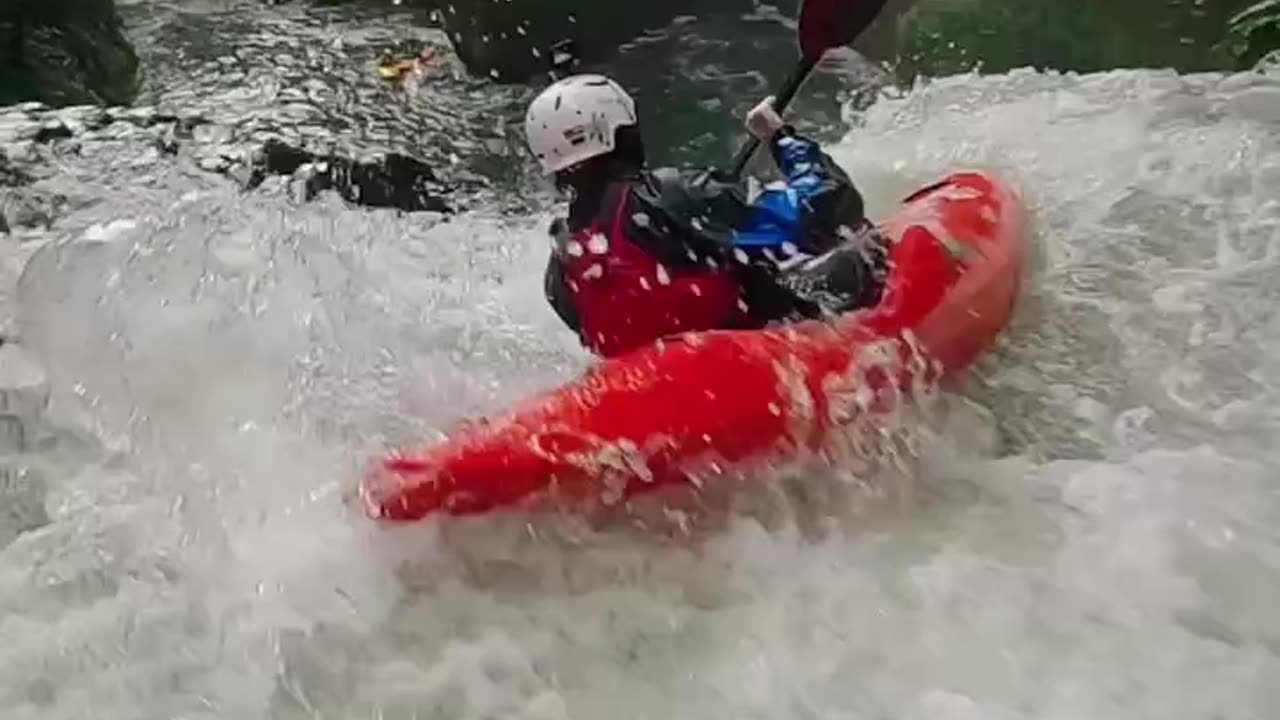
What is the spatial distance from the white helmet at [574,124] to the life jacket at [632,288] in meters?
0.15

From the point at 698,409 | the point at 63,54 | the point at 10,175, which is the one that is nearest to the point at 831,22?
the point at 698,409

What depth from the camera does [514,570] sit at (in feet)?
11.2

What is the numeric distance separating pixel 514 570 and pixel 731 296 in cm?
96

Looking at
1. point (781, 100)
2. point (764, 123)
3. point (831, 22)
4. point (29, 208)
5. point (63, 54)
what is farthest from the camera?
point (63, 54)

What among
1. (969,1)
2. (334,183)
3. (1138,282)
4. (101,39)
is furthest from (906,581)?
(101,39)

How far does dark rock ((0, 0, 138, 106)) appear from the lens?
7898mm

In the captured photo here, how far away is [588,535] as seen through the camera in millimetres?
3455

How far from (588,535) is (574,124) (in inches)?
41.9

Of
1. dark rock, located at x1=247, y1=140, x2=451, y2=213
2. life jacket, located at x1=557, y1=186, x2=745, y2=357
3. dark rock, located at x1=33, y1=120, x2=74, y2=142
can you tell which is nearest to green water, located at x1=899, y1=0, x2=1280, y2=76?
dark rock, located at x1=247, y1=140, x2=451, y2=213

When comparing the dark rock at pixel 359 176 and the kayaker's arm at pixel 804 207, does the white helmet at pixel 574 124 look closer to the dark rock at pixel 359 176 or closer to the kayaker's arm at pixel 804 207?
the kayaker's arm at pixel 804 207

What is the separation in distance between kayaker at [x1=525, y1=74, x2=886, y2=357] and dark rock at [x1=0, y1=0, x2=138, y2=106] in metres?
5.16

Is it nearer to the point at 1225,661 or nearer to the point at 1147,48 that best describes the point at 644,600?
the point at 1225,661

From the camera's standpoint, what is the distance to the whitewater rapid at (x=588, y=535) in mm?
3051

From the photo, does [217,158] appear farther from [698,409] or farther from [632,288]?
[698,409]
